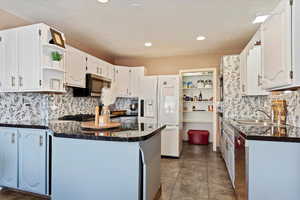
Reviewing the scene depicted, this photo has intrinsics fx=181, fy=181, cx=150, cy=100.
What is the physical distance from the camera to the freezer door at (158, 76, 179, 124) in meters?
4.09

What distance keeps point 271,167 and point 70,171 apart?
1.85 meters

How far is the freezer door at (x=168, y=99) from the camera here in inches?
161

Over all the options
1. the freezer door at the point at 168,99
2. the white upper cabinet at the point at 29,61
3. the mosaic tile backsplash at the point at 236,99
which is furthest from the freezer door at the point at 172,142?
the white upper cabinet at the point at 29,61

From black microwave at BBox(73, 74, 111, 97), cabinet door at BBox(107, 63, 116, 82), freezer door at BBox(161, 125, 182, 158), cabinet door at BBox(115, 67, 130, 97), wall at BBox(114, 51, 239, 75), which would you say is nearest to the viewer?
black microwave at BBox(73, 74, 111, 97)

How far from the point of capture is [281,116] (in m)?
2.48

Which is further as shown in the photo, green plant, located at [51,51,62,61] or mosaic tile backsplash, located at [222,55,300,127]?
mosaic tile backsplash, located at [222,55,300,127]

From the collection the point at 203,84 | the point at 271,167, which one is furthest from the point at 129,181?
the point at 203,84

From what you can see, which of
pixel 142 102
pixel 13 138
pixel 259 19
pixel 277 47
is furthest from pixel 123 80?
pixel 277 47

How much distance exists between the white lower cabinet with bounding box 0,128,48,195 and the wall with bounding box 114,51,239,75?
12.7 ft

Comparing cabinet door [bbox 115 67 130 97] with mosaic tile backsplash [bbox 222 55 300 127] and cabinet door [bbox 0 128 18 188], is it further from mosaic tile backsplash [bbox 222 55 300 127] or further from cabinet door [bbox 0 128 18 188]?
cabinet door [bbox 0 128 18 188]

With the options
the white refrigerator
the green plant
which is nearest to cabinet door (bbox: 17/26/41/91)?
the green plant

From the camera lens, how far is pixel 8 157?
2428 millimetres

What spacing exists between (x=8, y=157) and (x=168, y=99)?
2.99 meters

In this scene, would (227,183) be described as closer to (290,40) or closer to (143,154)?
(143,154)
